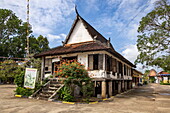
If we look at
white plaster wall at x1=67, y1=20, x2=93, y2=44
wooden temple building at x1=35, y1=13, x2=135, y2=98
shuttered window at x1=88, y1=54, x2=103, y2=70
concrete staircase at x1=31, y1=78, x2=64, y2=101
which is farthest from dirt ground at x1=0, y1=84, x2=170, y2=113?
white plaster wall at x1=67, y1=20, x2=93, y2=44

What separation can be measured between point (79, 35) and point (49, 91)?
736 cm

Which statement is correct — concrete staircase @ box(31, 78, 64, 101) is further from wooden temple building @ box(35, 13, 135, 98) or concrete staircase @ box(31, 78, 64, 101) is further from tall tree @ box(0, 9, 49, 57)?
tall tree @ box(0, 9, 49, 57)

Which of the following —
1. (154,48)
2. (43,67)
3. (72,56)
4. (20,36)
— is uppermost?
(20,36)

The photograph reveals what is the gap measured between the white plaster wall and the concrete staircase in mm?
5410

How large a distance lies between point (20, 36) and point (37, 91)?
32.2 metres

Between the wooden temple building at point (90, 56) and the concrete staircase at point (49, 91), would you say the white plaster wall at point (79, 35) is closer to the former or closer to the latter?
the wooden temple building at point (90, 56)

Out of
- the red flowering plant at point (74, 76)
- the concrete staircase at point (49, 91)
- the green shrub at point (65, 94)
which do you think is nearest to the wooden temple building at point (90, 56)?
the red flowering plant at point (74, 76)

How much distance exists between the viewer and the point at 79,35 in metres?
15.7

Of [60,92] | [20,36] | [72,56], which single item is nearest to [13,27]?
[20,36]

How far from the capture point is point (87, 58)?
502 inches

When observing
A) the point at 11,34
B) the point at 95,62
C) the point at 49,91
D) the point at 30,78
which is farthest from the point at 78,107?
the point at 11,34

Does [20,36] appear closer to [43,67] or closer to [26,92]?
[43,67]

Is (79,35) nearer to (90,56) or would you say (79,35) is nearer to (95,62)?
(90,56)

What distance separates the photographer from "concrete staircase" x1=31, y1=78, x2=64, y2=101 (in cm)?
1047
